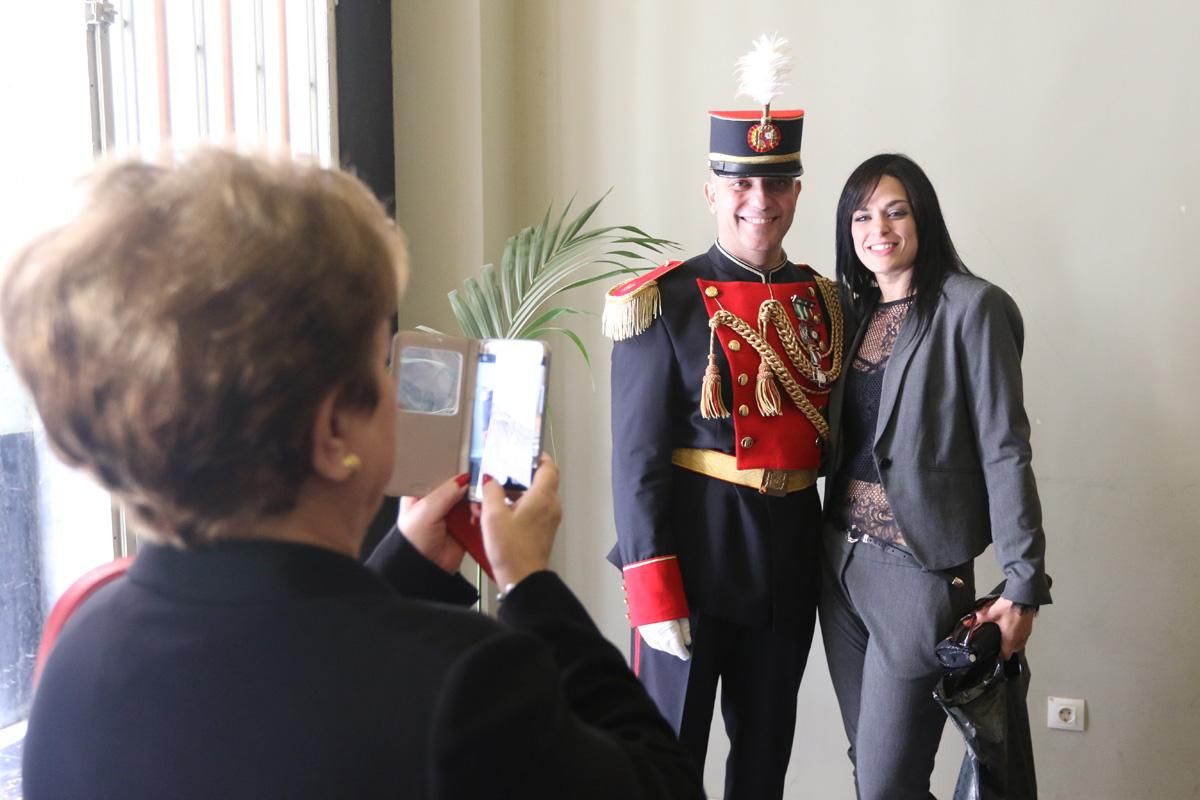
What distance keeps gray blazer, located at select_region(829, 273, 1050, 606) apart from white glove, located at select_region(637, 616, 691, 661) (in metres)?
0.38

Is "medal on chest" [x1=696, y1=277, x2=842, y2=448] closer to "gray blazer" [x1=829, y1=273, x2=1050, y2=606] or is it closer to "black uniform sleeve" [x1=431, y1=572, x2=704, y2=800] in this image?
"gray blazer" [x1=829, y1=273, x2=1050, y2=606]

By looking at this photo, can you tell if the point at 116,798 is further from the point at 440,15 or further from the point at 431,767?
the point at 440,15

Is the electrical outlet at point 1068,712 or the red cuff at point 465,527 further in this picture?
the electrical outlet at point 1068,712

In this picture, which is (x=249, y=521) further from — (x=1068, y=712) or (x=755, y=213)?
(x=1068, y=712)

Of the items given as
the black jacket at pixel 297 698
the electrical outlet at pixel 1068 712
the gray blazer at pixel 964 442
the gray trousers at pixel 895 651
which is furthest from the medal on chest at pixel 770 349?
the black jacket at pixel 297 698

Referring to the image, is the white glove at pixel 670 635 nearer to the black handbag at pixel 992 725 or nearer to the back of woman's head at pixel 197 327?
the black handbag at pixel 992 725

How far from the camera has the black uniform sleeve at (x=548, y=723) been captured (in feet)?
1.85

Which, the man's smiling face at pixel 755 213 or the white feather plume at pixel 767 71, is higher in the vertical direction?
the white feather plume at pixel 767 71

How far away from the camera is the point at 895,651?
1.67 m

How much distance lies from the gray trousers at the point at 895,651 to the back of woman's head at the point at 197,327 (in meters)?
→ 1.27

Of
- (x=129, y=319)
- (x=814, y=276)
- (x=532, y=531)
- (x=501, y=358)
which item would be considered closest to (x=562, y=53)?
(x=814, y=276)

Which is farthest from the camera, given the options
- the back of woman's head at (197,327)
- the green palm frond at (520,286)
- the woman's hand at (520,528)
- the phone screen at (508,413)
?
the green palm frond at (520,286)

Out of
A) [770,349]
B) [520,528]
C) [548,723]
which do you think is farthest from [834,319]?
[548,723]

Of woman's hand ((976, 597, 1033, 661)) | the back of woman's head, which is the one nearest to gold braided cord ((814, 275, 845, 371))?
woman's hand ((976, 597, 1033, 661))
